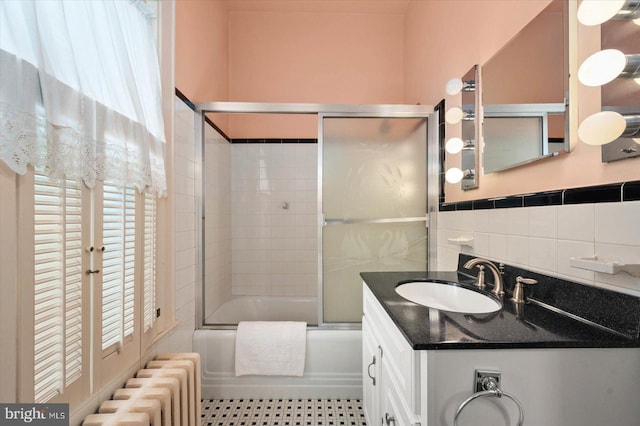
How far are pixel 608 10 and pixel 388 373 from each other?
49.0 inches

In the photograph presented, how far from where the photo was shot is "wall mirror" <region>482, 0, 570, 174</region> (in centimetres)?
101

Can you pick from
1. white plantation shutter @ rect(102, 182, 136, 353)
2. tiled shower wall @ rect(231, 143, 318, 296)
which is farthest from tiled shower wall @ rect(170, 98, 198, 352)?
tiled shower wall @ rect(231, 143, 318, 296)

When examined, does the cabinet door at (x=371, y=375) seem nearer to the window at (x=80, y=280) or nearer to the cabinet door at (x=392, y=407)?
the cabinet door at (x=392, y=407)

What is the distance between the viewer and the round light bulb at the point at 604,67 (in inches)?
28.7

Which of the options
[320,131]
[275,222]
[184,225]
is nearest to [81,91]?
[184,225]

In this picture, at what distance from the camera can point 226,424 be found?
1.70 metres

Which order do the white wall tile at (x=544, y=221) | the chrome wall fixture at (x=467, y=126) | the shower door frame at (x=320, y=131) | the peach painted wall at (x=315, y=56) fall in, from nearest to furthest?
the white wall tile at (x=544, y=221) < the chrome wall fixture at (x=467, y=126) < the shower door frame at (x=320, y=131) < the peach painted wall at (x=315, y=56)

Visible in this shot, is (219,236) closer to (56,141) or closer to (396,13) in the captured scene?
(56,141)

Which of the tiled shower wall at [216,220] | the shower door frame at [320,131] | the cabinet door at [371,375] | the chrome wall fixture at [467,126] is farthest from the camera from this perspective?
the tiled shower wall at [216,220]

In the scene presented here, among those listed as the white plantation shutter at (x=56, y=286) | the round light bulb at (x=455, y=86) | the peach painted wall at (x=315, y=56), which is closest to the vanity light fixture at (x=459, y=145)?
the round light bulb at (x=455, y=86)

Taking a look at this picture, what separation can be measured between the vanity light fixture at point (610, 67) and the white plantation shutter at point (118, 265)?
1.59 meters

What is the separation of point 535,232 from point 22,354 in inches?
64.8

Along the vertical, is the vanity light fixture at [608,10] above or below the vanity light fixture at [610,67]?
above

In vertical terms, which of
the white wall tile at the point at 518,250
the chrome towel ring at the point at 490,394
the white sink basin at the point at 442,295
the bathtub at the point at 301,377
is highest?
the white wall tile at the point at 518,250
